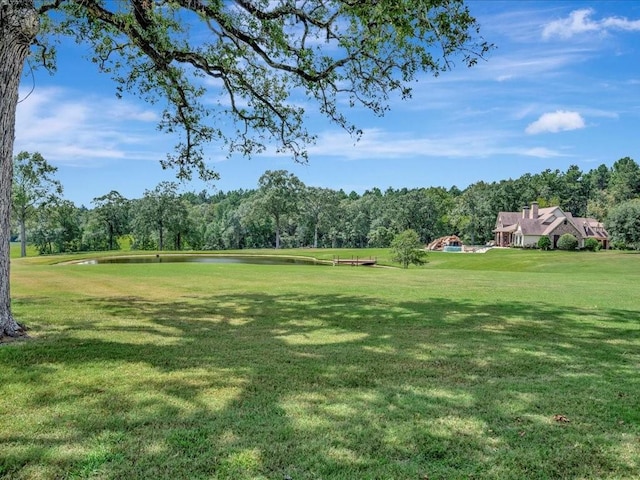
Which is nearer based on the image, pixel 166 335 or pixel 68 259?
pixel 166 335

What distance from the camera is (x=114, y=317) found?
830 cm

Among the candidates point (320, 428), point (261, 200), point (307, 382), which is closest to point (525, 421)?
point (320, 428)

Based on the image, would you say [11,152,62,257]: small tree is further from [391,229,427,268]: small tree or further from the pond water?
[391,229,427,268]: small tree

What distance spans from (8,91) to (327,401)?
6179 millimetres

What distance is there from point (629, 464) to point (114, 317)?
7.98 m

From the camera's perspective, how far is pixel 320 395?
426cm

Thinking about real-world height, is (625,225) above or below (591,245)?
above

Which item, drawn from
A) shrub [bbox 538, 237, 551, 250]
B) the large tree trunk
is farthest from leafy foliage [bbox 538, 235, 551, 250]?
the large tree trunk

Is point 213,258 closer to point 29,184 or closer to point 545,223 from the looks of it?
point 29,184

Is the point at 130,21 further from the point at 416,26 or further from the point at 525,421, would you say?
the point at 525,421

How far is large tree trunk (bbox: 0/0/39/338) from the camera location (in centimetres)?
622

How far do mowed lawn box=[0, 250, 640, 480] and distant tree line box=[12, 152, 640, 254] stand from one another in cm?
4808

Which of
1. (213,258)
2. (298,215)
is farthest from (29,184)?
(298,215)

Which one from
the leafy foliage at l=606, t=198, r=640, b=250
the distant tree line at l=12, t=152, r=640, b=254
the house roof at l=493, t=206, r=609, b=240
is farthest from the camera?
the house roof at l=493, t=206, r=609, b=240
